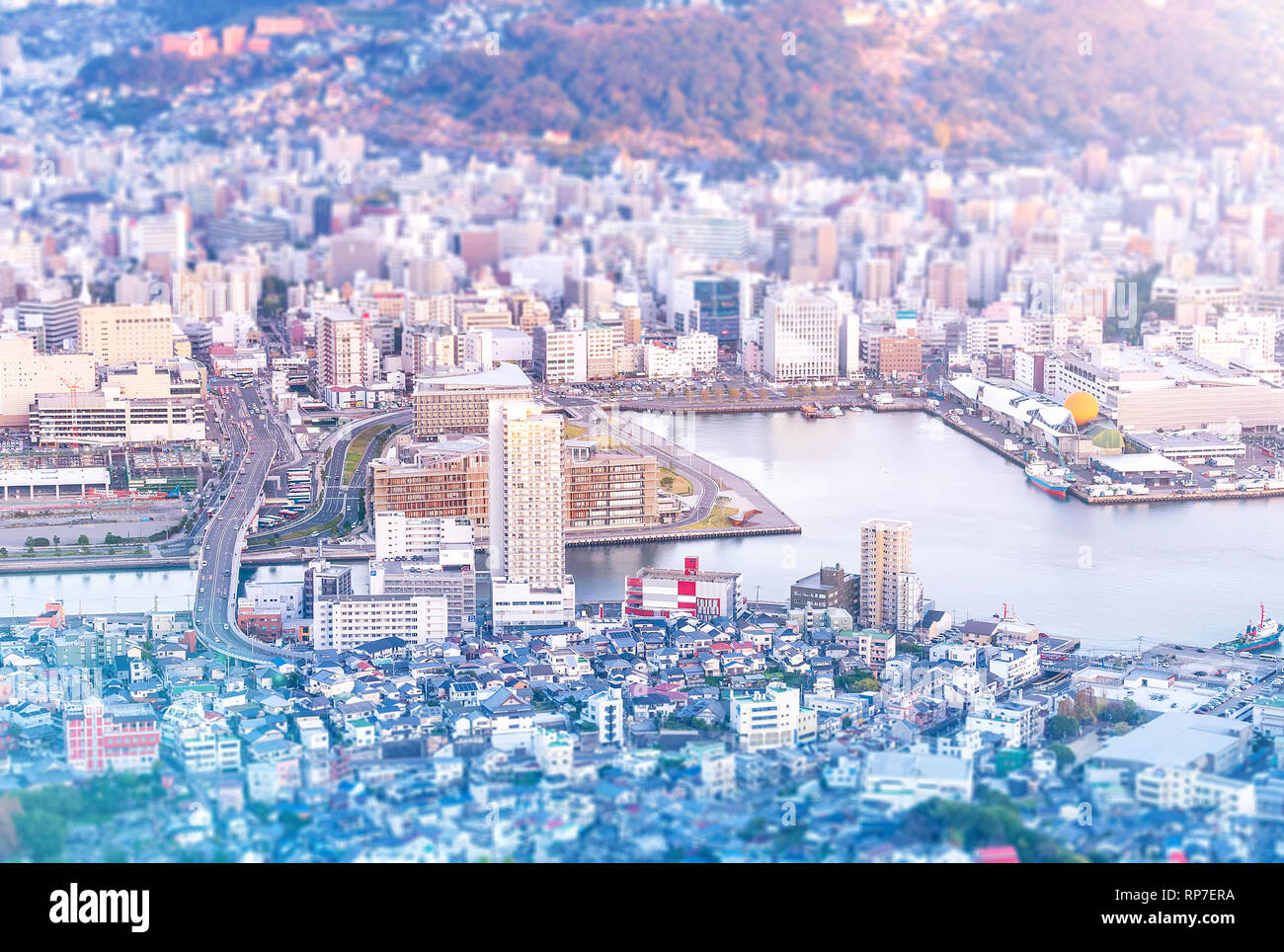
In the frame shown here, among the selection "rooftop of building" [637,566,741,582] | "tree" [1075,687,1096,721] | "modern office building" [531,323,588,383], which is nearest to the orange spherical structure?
"modern office building" [531,323,588,383]

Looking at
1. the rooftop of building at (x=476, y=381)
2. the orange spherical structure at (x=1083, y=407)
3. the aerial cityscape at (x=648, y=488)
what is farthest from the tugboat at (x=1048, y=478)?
the rooftop of building at (x=476, y=381)

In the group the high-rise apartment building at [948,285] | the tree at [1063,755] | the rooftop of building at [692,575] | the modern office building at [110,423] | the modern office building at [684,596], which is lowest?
the tree at [1063,755]

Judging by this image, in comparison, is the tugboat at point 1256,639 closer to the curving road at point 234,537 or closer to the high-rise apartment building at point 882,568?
the high-rise apartment building at point 882,568

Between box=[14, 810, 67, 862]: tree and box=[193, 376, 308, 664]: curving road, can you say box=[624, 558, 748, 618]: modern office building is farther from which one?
box=[14, 810, 67, 862]: tree

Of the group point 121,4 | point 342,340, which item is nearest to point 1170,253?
point 342,340

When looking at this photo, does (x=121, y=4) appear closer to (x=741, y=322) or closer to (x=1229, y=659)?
(x=741, y=322)

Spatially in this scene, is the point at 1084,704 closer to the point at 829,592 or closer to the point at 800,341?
the point at 829,592

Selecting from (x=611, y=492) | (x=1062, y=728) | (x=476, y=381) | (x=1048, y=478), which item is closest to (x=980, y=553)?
(x=611, y=492)
